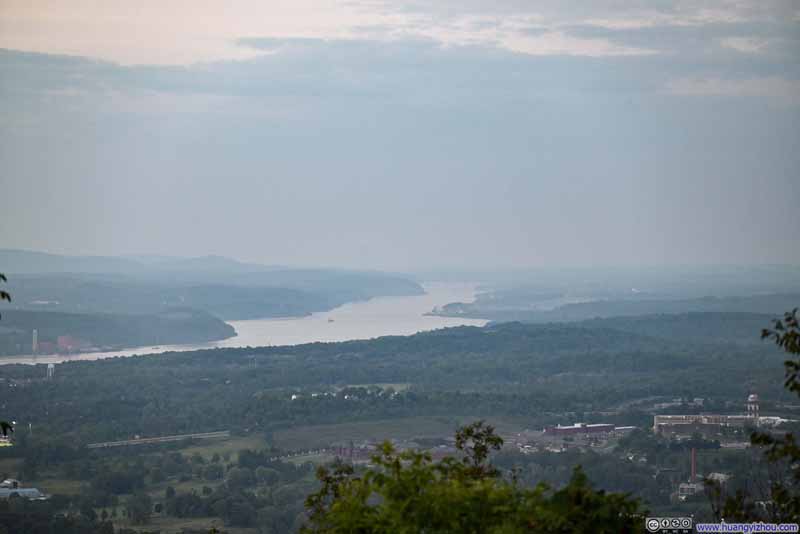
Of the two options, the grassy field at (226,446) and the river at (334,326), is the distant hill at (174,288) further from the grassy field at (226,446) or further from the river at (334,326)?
the grassy field at (226,446)

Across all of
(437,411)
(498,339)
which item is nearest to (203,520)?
(437,411)

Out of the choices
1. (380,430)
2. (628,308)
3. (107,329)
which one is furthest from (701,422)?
(628,308)

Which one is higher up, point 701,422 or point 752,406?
point 752,406

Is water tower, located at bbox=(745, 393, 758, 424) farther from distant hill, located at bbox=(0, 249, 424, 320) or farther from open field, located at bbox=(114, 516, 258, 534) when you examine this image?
distant hill, located at bbox=(0, 249, 424, 320)

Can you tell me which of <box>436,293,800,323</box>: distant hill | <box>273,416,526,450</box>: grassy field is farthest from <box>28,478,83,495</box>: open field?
<box>436,293,800,323</box>: distant hill

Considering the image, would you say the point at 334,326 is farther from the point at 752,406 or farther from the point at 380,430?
the point at 752,406

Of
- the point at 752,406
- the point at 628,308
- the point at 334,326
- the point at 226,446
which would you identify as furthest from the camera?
the point at 628,308
